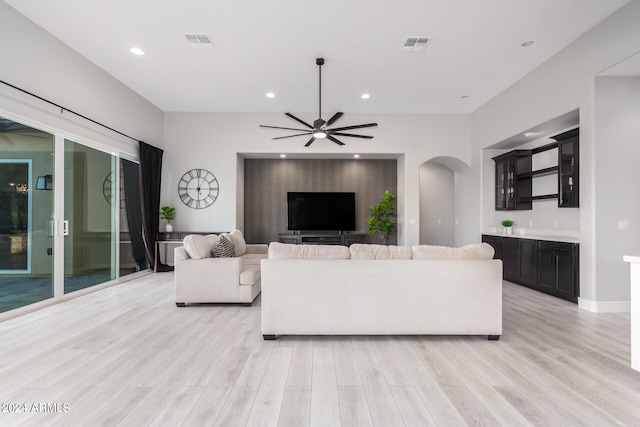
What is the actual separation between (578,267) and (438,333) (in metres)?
2.58

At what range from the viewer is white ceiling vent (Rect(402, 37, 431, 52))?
4025mm

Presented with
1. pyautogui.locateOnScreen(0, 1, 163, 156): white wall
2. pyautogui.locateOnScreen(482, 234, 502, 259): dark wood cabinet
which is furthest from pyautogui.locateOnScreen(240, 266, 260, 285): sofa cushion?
pyautogui.locateOnScreen(482, 234, 502, 259): dark wood cabinet

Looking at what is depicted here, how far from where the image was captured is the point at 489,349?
2668 mm

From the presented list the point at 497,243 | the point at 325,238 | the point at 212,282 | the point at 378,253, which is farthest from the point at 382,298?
the point at 325,238

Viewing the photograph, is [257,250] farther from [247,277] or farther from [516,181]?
[516,181]

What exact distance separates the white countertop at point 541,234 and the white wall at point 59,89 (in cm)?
652

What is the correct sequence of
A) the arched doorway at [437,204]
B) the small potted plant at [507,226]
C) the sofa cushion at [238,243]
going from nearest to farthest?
the sofa cushion at [238,243] < the small potted plant at [507,226] < the arched doorway at [437,204]

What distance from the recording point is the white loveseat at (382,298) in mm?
2818

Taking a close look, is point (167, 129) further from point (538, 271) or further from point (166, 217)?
point (538, 271)

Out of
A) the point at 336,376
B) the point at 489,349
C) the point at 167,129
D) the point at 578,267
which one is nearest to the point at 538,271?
the point at 578,267

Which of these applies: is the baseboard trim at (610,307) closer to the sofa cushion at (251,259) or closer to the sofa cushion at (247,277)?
the sofa cushion at (247,277)

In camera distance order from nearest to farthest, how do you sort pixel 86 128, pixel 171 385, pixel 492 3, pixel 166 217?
pixel 171 385 < pixel 492 3 < pixel 86 128 < pixel 166 217

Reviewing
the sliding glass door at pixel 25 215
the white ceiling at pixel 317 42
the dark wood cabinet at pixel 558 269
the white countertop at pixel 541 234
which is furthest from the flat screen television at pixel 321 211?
the sliding glass door at pixel 25 215

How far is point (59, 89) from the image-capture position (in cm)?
416
